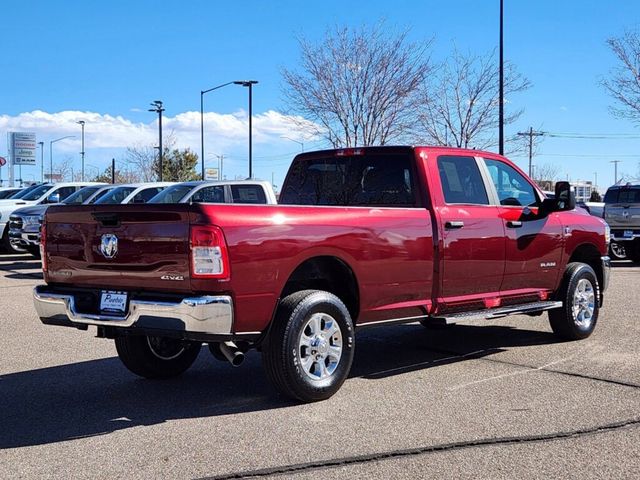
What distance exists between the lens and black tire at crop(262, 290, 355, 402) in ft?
18.6

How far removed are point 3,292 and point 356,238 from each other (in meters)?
8.90

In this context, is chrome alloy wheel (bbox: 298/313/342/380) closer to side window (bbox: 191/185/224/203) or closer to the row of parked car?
the row of parked car

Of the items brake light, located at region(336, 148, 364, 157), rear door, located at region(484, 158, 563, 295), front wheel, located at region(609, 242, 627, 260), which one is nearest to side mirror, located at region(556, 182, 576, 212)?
rear door, located at region(484, 158, 563, 295)

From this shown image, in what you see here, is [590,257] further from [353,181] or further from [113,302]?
[113,302]

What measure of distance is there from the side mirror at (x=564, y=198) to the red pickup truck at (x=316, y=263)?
15 mm

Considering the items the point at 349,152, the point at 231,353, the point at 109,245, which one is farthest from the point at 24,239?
the point at 231,353

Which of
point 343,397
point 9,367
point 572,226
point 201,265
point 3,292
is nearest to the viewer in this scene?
point 201,265

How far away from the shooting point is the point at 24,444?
4977 millimetres

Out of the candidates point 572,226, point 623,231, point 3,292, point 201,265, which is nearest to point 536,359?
point 572,226

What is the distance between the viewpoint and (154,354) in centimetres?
684

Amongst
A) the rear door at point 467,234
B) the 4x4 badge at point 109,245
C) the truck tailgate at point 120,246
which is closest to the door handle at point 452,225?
the rear door at point 467,234

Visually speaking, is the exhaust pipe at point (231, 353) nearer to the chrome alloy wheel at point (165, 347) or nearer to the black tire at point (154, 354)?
the black tire at point (154, 354)

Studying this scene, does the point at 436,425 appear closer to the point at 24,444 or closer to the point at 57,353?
the point at 24,444

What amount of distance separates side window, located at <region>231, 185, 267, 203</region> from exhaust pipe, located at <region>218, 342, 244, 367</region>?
832 cm
